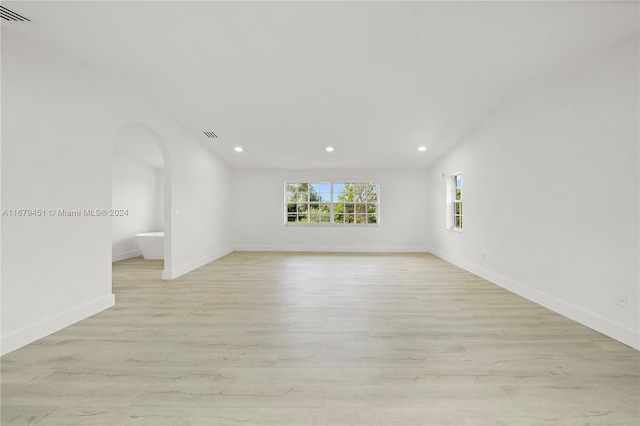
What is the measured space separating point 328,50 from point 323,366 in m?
2.95

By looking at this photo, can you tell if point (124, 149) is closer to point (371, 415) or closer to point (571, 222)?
point (371, 415)

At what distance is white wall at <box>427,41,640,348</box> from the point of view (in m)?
2.33

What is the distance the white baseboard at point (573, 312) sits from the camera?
2.25 meters

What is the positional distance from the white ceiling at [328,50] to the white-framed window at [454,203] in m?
1.54

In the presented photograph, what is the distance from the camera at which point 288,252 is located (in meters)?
7.40

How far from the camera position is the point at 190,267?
5.01 meters

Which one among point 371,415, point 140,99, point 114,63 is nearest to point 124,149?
point 140,99

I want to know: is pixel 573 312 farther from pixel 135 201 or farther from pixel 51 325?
pixel 135 201

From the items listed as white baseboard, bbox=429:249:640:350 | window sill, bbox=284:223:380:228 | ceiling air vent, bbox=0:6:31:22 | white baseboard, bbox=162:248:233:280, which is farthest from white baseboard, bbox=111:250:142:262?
white baseboard, bbox=429:249:640:350

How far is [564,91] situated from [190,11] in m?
3.80

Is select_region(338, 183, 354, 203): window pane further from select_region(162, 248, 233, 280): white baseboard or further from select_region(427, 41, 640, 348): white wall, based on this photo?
select_region(427, 41, 640, 348): white wall

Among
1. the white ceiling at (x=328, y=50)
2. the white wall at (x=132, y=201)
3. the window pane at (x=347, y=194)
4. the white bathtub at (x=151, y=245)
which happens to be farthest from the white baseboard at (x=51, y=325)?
the window pane at (x=347, y=194)

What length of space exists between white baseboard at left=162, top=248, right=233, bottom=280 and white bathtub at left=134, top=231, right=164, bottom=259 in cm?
119

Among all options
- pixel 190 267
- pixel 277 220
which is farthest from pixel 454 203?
pixel 190 267
